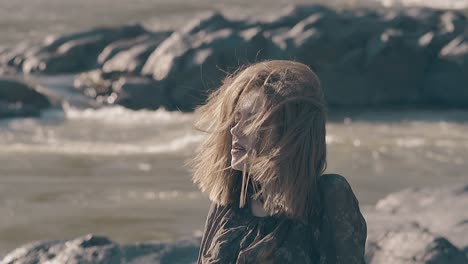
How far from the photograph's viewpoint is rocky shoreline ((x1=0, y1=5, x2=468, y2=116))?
52.6 feet

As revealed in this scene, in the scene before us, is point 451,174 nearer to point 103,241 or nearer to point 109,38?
point 103,241

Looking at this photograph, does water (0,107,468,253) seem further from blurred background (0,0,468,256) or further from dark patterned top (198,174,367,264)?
dark patterned top (198,174,367,264)

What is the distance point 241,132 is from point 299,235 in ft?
1.09

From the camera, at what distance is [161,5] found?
2997 centimetres

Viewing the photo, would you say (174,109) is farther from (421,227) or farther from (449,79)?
(421,227)

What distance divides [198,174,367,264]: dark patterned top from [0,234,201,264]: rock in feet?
7.76

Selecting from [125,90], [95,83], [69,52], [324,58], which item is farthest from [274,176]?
[69,52]

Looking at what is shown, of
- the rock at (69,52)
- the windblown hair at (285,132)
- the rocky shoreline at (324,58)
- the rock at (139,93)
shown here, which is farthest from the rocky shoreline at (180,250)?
the rock at (69,52)

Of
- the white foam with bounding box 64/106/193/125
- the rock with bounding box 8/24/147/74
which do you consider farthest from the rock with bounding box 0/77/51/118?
the rock with bounding box 8/24/147/74

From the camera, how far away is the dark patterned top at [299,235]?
2.91 m

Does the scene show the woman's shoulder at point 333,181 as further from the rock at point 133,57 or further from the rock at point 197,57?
the rock at point 133,57

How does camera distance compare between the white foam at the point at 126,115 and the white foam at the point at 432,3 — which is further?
the white foam at the point at 432,3

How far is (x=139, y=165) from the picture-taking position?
1173cm

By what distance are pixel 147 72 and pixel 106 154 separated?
4.76 m
